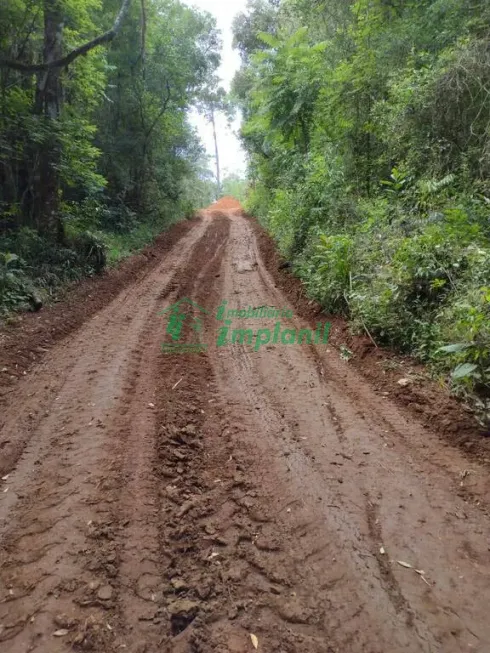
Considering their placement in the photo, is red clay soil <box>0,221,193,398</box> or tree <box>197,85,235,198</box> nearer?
red clay soil <box>0,221,193,398</box>

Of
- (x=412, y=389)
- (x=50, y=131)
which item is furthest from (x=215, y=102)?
(x=412, y=389)

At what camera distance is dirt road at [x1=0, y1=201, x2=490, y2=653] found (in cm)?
199

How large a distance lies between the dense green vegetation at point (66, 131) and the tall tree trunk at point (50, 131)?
2 centimetres

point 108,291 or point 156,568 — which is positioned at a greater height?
point 108,291

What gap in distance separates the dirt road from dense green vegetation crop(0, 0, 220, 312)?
3945 mm

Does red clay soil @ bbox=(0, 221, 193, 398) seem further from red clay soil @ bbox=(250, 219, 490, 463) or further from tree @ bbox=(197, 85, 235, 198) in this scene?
tree @ bbox=(197, 85, 235, 198)

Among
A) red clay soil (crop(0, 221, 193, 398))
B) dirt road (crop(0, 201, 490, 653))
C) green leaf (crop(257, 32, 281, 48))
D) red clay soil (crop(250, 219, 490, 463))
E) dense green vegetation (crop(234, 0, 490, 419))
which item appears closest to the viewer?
dirt road (crop(0, 201, 490, 653))

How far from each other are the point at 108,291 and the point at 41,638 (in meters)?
6.77

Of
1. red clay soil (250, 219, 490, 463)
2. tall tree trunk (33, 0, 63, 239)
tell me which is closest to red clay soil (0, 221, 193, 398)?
tall tree trunk (33, 0, 63, 239)

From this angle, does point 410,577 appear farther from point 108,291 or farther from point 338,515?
point 108,291

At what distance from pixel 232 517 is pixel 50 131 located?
323 inches

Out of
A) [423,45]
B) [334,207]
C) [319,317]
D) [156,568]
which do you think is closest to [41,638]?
[156,568]

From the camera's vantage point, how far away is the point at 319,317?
6.41 metres

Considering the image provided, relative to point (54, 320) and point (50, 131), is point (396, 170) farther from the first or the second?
point (50, 131)
